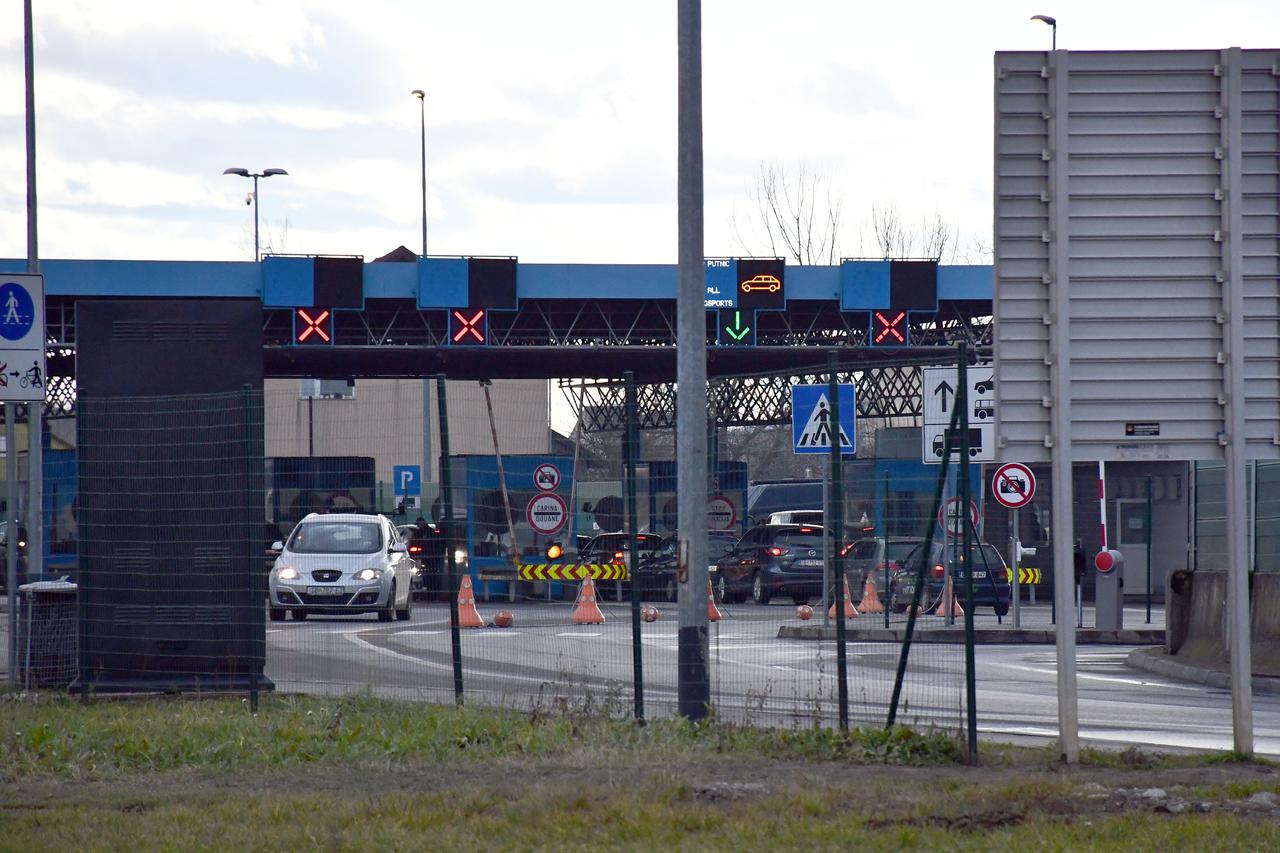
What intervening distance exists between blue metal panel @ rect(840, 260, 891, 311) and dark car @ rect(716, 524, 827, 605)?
3059 centimetres

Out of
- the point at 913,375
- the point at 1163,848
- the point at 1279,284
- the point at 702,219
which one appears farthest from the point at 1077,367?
the point at 913,375

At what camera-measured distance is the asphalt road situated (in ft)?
33.2

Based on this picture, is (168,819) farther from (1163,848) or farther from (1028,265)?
(1028,265)

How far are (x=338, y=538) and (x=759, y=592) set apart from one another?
35.7 ft

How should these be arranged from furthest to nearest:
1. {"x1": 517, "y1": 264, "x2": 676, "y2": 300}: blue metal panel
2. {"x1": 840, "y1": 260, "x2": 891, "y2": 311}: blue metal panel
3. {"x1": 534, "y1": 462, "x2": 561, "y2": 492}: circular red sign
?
{"x1": 517, "y1": 264, "x2": 676, "y2": 300}: blue metal panel → {"x1": 840, "y1": 260, "x2": 891, "y2": 311}: blue metal panel → {"x1": 534, "y1": 462, "x2": 561, "y2": 492}: circular red sign

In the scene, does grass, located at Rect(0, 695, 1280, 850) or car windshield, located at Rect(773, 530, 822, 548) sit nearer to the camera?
grass, located at Rect(0, 695, 1280, 850)

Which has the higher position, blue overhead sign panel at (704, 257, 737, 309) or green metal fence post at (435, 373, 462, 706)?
blue overhead sign panel at (704, 257, 737, 309)

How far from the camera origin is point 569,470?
12.4 meters

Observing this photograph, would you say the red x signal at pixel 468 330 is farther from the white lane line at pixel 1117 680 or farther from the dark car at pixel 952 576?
the white lane line at pixel 1117 680

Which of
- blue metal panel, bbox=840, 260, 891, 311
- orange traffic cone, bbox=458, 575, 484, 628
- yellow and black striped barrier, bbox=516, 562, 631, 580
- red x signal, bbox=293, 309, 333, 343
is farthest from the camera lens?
blue metal panel, bbox=840, 260, 891, 311

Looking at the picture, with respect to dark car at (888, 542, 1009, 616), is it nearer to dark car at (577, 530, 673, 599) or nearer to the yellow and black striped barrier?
dark car at (577, 530, 673, 599)

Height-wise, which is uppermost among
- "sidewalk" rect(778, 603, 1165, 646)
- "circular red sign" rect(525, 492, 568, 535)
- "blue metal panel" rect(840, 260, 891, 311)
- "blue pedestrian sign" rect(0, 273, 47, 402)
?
"blue metal panel" rect(840, 260, 891, 311)

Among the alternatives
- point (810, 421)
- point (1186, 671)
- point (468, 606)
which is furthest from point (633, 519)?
point (1186, 671)

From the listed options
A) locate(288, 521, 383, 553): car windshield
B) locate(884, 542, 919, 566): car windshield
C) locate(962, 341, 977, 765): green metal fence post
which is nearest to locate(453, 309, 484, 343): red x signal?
locate(288, 521, 383, 553): car windshield
